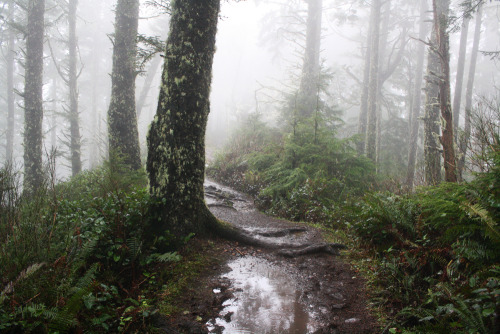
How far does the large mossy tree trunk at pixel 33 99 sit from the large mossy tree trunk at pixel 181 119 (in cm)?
873

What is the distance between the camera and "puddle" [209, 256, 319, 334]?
2.72 m

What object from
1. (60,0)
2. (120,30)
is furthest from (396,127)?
(60,0)

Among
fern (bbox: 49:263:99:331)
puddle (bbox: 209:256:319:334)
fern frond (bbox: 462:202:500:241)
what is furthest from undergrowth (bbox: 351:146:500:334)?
fern (bbox: 49:263:99:331)

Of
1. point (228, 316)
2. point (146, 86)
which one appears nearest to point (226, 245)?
point (228, 316)

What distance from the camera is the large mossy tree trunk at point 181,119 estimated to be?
13.4ft

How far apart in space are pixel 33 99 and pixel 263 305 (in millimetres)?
12051

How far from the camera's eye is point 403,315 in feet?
8.75

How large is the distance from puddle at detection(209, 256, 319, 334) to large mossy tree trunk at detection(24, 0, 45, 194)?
33.0 feet

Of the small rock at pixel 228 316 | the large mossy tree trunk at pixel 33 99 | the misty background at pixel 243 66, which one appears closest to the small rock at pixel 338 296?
the small rock at pixel 228 316

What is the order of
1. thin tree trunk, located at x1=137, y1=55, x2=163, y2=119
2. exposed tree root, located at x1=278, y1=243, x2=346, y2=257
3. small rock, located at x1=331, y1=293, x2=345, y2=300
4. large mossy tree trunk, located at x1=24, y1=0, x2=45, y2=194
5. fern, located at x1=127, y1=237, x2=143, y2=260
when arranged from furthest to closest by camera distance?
thin tree trunk, located at x1=137, y1=55, x2=163, y2=119, large mossy tree trunk, located at x1=24, y1=0, x2=45, y2=194, exposed tree root, located at x1=278, y1=243, x2=346, y2=257, fern, located at x1=127, y1=237, x2=143, y2=260, small rock, located at x1=331, y1=293, x2=345, y2=300

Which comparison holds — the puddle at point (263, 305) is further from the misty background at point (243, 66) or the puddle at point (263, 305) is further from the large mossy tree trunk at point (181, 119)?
the misty background at point (243, 66)

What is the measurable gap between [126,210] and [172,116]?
156cm

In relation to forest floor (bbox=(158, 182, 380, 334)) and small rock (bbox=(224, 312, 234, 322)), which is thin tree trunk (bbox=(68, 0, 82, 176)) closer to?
forest floor (bbox=(158, 182, 380, 334))

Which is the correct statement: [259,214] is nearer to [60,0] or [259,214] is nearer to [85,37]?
[60,0]
